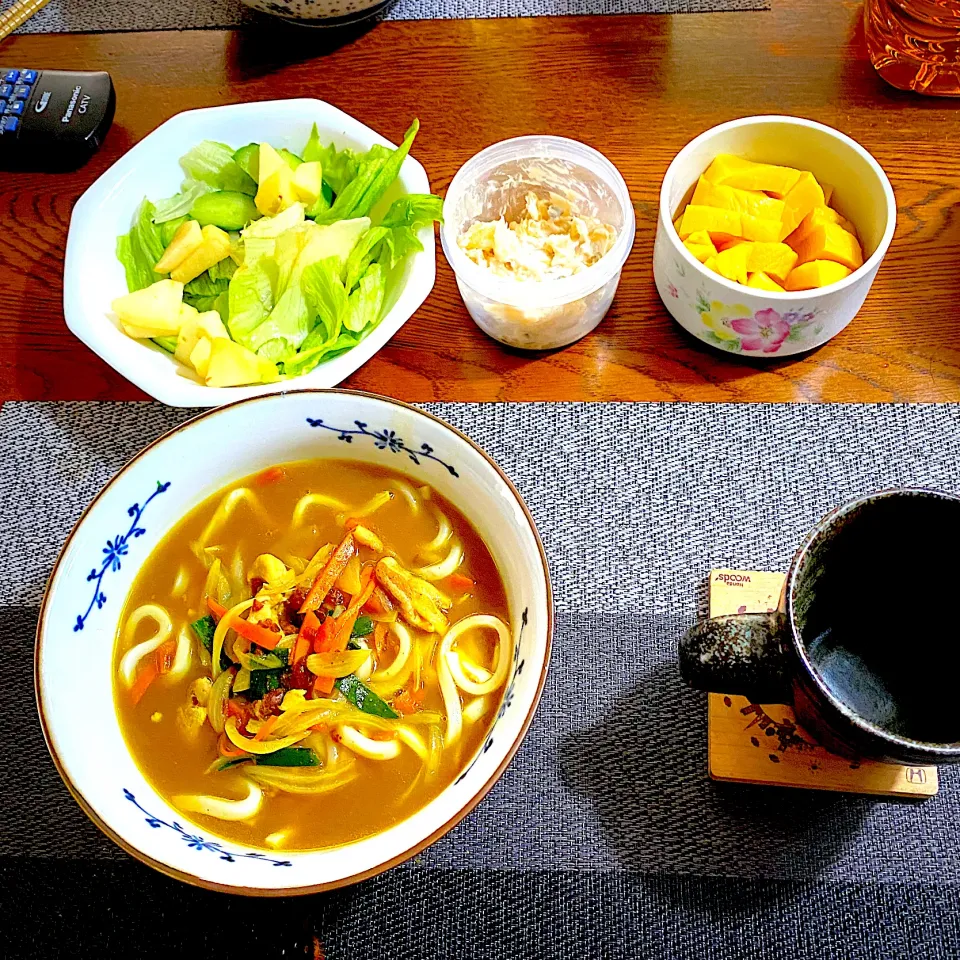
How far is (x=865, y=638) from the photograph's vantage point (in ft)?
3.28

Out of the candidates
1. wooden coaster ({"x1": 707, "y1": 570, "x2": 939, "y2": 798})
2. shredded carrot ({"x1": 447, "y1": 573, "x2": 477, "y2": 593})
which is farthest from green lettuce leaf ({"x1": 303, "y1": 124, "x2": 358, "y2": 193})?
wooden coaster ({"x1": 707, "y1": 570, "x2": 939, "y2": 798})

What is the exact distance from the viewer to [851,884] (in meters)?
1.01

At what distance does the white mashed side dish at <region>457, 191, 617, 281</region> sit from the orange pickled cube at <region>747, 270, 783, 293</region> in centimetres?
21

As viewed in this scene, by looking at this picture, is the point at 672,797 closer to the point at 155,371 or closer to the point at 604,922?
the point at 604,922

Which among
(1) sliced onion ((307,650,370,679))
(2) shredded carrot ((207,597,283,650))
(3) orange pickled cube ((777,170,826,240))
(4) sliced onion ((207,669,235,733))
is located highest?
(3) orange pickled cube ((777,170,826,240))

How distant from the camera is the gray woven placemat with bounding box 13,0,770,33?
1.59 m

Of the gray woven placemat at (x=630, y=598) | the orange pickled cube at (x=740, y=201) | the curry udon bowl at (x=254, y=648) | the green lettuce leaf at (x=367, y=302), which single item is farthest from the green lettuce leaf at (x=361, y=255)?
the orange pickled cube at (x=740, y=201)

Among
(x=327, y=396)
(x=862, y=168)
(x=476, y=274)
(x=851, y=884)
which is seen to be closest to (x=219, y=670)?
(x=327, y=396)

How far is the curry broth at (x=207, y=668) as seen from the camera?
3.13 feet

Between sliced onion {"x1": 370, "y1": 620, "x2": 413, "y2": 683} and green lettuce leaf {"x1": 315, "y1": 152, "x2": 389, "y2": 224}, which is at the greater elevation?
green lettuce leaf {"x1": 315, "y1": 152, "x2": 389, "y2": 224}

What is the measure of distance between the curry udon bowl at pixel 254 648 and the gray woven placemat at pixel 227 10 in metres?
0.99

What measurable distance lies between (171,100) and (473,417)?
849mm

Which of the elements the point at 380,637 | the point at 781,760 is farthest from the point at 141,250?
the point at 781,760

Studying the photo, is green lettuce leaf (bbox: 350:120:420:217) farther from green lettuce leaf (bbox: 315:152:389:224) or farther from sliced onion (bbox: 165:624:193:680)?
sliced onion (bbox: 165:624:193:680)
